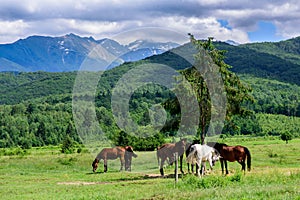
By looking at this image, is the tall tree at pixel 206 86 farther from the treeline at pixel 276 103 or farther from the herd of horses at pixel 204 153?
the treeline at pixel 276 103

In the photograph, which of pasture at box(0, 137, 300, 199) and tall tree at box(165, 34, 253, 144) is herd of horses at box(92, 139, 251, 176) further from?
tall tree at box(165, 34, 253, 144)

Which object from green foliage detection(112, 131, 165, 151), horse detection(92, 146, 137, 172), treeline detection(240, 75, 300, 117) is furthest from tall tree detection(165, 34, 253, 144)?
treeline detection(240, 75, 300, 117)

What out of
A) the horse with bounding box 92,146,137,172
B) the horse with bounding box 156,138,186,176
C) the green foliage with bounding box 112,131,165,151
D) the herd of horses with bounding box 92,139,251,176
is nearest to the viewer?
the herd of horses with bounding box 92,139,251,176

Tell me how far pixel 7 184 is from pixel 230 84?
606 inches

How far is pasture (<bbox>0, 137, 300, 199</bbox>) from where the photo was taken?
14.3 meters

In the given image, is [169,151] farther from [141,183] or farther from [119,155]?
[119,155]

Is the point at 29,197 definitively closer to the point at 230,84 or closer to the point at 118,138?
the point at 230,84

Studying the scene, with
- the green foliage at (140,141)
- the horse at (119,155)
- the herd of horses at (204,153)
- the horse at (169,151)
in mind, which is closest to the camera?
the herd of horses at (204,153)

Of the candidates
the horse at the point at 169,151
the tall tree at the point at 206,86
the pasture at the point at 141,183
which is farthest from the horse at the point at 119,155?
the tall tree at the point at 206,86

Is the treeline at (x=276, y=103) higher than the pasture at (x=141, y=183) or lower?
higher

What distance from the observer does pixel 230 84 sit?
27688mm

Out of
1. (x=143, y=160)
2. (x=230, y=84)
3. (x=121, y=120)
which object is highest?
(x=230, y=84)

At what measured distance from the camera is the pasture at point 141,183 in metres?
14.3

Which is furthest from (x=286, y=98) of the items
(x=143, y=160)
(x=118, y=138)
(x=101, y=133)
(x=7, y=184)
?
(x=7, y=184)
